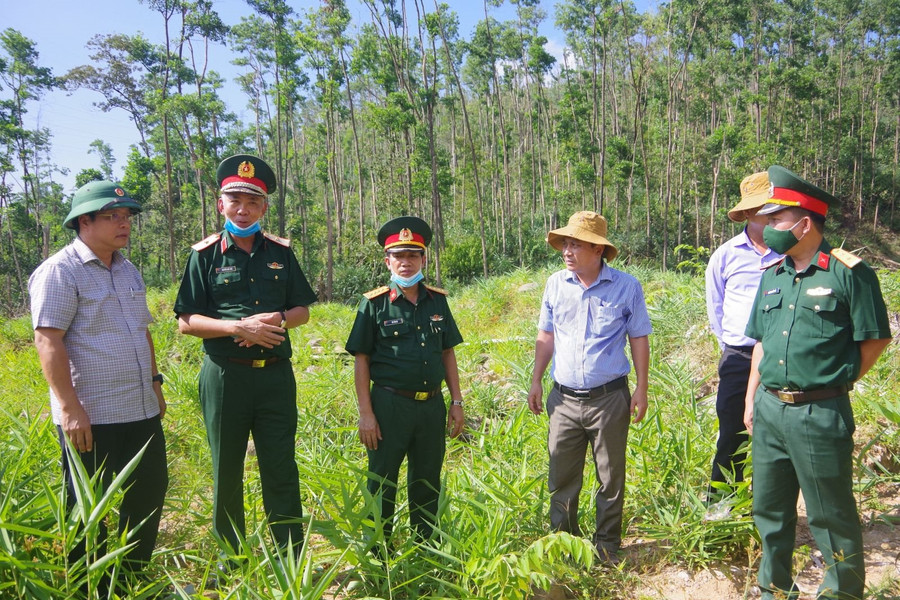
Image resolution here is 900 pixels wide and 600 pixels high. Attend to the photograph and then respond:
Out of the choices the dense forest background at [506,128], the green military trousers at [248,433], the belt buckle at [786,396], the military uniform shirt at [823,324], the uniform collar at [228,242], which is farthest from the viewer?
the dense forest background at [506,128]

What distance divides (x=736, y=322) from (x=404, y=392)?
165cm

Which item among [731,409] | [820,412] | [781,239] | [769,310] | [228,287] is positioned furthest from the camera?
[731,409]

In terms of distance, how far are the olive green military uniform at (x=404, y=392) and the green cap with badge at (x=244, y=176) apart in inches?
26.9

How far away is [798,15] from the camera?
24516mm

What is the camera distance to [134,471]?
2238 mm

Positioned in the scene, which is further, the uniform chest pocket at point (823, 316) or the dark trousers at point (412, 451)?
the dark trousers at point (412, 451)

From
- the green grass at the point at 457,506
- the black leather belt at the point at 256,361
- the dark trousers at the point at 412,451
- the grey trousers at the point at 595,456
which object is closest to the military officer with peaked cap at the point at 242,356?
the black leather belt at the point at 256,361

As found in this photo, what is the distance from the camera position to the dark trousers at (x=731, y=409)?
263cm

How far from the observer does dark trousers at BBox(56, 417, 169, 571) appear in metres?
2.14

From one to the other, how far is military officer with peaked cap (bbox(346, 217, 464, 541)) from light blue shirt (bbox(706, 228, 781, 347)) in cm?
Answer: 143

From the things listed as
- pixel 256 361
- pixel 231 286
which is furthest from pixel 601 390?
pixel 231 286

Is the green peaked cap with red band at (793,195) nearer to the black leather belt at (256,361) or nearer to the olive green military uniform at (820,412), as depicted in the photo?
the olive green military uniform at (820,412)

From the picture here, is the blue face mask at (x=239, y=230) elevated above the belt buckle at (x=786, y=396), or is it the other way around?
the blue face mask at (x=239, y=230)

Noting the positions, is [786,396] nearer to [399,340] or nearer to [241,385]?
[399,340]
